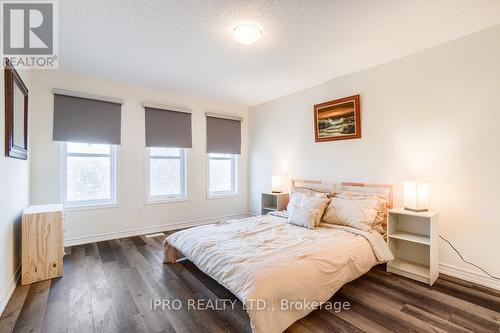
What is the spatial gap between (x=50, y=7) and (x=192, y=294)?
110 inches

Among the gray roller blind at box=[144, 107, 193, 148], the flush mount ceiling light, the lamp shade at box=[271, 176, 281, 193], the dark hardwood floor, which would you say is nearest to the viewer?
the dark hardwood floor

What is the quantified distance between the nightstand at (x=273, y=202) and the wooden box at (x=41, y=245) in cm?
304

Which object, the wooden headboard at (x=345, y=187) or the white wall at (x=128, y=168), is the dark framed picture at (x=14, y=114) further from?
the wooden headboard at (x=345, y=187)

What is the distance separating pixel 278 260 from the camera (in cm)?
199

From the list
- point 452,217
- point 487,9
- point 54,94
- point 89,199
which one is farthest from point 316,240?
point 54,94

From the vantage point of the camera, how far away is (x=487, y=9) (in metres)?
2.09

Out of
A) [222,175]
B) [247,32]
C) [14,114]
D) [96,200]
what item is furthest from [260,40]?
[96,200]

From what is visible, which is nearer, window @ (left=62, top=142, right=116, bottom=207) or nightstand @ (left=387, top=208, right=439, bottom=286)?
nightstand @ (left=387, top=208, right=439, bottom=286)

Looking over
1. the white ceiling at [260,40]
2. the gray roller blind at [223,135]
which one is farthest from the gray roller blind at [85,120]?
the gray roller blind at [223,135]

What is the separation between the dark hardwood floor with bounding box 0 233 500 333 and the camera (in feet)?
5.98

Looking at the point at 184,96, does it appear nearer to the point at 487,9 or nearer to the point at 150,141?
the point at 150,141

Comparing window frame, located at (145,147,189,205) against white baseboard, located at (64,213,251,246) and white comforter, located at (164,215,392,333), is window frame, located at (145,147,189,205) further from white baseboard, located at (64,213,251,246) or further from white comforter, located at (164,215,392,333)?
white comforter, located at (164,215,392,333)

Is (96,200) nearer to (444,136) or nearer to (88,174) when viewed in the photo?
(88,174)

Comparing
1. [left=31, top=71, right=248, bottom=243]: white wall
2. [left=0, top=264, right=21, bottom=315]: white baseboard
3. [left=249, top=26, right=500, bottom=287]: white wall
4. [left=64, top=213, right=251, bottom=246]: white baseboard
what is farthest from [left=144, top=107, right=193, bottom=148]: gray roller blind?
[left=249, top=26, right=500, bottom=287]: white wall
